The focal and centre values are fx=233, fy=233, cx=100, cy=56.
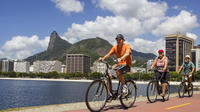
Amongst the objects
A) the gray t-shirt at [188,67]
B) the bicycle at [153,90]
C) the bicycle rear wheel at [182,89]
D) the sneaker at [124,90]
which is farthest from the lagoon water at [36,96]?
the sneaker at [124,90]

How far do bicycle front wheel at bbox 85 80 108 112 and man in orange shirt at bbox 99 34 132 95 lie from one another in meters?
0.85

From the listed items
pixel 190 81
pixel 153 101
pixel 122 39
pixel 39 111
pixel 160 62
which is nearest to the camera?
pixel 39 111

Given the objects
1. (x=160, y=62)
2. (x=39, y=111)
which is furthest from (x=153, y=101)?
(x=39, y=111)

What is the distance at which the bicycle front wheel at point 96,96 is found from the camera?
24.4 feet

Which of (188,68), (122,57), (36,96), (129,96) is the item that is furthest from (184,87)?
(36,96)

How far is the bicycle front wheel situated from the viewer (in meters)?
7.45

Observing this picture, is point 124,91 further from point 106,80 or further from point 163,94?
point 163,94

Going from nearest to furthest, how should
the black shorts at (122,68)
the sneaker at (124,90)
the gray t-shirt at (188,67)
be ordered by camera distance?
the black shorts at (122,68) → the sneaker at (124,90) → the gray t-shirt at (188,67)

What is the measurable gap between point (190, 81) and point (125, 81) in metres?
7.36

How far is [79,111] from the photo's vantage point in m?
7.81

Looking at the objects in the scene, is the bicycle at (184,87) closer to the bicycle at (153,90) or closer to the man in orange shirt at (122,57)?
→ the bicycle at (153,90)

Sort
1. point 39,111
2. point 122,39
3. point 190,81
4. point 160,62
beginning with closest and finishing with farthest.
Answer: point 39,111 → point 122,39 → point 160,62 → point 190,81

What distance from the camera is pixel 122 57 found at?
814cm

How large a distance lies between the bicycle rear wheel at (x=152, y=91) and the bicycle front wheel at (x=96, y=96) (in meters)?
3.65
